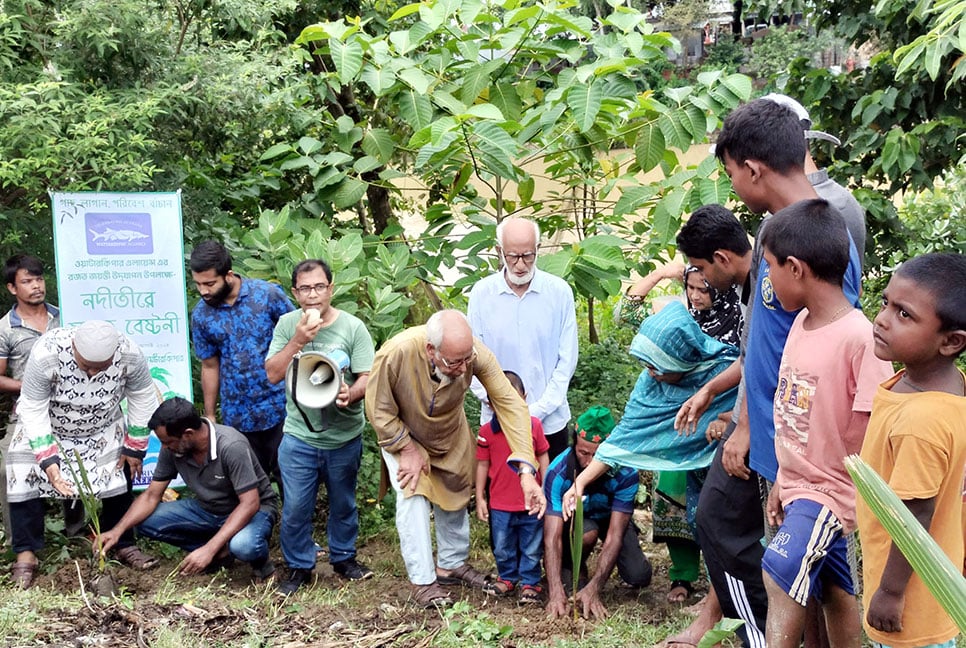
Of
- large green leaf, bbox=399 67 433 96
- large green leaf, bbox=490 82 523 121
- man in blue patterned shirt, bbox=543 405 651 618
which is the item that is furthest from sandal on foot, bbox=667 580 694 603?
large green leaf, bbox=399 67 433 96

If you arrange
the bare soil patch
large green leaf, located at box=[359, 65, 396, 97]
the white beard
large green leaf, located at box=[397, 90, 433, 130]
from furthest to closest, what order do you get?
1. large green leaf, located at box=[397, 90, 433, 130]
2. large green leaf, located at box=[359, 65, 396, 97]
3. the white beard
4. the bare soil patch

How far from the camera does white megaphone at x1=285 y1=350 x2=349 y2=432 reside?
500 cm

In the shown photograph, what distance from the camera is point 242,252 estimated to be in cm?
645

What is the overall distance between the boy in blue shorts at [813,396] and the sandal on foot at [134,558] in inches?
146

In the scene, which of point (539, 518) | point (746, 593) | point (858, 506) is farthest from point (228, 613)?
point (858, 506)

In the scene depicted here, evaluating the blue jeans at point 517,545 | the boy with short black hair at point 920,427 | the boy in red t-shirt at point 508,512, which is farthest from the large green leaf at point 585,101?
the boy with short black hair at point 920,427

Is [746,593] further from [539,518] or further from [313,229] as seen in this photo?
[313,229]

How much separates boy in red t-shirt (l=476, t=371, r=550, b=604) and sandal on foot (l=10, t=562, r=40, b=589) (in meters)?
2.36

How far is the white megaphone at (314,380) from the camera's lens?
5000 millimetres

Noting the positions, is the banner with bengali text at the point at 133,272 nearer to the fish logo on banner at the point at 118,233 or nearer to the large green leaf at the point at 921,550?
the fish logo on banner at the point at 118,233

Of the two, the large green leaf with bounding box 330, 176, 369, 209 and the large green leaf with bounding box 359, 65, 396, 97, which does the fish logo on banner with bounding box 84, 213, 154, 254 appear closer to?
the large green leaf with bounding box 330, 176, 369, 209

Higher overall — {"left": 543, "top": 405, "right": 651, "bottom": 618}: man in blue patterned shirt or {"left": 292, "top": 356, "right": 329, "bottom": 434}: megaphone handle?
{"left": 292, "top": 356, "right": 329, "bottom": 434}: megaphone handle

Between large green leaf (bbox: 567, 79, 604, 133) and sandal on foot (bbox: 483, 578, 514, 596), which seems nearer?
sandal on foot (bbox: 483, 578, 514, 596)

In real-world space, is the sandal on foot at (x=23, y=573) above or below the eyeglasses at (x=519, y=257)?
below
